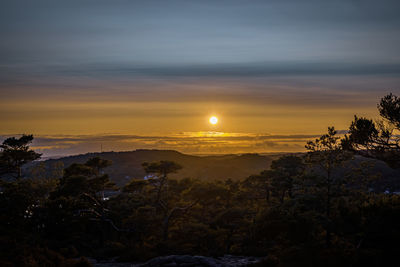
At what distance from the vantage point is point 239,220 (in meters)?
38.7

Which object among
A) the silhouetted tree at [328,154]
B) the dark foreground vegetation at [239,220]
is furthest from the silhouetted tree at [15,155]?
the silhouetted tree at [328,154]

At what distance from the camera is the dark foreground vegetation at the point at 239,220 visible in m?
21.0

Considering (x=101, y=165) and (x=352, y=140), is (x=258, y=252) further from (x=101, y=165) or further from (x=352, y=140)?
(x=101, y=165)

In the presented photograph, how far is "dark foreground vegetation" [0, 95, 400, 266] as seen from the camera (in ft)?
68.8

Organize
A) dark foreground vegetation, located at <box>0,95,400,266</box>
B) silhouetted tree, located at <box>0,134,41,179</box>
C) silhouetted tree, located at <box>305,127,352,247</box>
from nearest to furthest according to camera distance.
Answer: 1. dark foreground vegetation, located at <box>0,95,400,266</box>
2. silhouetted tree, located at <box>305,127,352,247</box>
3. silhouetted tree, located at <box>0,134,41,179</box>

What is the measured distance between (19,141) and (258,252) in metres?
37.4

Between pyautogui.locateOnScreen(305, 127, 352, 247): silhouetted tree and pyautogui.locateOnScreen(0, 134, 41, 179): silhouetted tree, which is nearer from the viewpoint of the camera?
pyautogui.locateOnScreen(305, 127, 352, 247): silhouetted tree

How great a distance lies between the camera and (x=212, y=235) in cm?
3544

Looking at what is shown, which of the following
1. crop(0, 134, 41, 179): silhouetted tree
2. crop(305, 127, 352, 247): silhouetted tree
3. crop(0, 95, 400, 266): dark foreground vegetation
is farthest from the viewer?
crop(0, 134, 41, 179): silhouetted tree

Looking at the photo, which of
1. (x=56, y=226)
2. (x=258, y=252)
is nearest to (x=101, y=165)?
(x=56, y=226)

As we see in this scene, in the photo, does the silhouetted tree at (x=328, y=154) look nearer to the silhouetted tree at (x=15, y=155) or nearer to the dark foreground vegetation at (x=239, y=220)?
the dark foreground vegetation at (x=239, y=220)

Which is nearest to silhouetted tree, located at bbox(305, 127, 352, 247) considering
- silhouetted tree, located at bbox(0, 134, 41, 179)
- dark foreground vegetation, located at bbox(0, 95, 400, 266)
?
dark foreground vegetation, located at bbox(0, 95, 400, 266)

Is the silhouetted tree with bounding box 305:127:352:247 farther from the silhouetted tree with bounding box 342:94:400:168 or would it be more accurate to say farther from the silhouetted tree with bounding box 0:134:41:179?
the silhouetted tree with bounding box 0:134:41:179

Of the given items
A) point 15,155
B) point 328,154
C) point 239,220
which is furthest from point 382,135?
point 15,155
